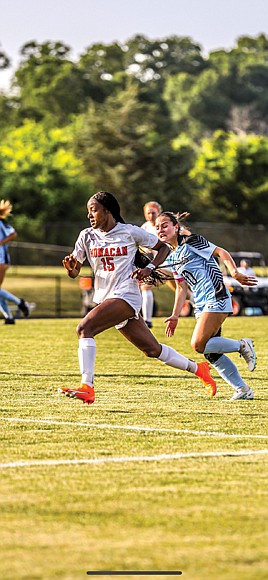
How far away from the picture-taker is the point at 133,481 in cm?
783

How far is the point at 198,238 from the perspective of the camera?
12.8 m

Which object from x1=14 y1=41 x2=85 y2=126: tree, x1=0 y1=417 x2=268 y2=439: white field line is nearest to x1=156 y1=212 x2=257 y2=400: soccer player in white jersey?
x1=0 y1=417 x2=268 y2=439: white field line

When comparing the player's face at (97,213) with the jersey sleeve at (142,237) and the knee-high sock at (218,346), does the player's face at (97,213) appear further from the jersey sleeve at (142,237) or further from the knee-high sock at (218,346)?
the knee-high sock at (218,346)

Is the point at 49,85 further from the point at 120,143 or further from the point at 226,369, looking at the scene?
the point at 226,369

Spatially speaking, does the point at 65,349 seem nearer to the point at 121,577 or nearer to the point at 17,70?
the point at 121,577

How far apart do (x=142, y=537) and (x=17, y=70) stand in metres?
133

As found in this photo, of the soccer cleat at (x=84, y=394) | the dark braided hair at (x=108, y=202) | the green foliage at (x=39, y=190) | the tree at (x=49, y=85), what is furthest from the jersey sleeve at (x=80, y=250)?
the tree at (x=49, y=85)

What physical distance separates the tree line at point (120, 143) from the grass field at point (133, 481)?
49.9 m

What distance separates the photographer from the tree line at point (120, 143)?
237 ft

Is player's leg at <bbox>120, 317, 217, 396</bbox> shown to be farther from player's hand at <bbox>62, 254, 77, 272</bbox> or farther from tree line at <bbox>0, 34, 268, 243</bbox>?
tree line at <bbox>0, 34, 268, 243</bbox>

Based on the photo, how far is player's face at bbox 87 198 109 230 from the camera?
12.0 m

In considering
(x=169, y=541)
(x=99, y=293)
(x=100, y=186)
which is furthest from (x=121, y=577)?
(x=100, y=186)

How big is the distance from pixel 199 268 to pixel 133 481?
16.6ft

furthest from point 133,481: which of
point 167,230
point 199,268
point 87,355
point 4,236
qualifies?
point 4,236
